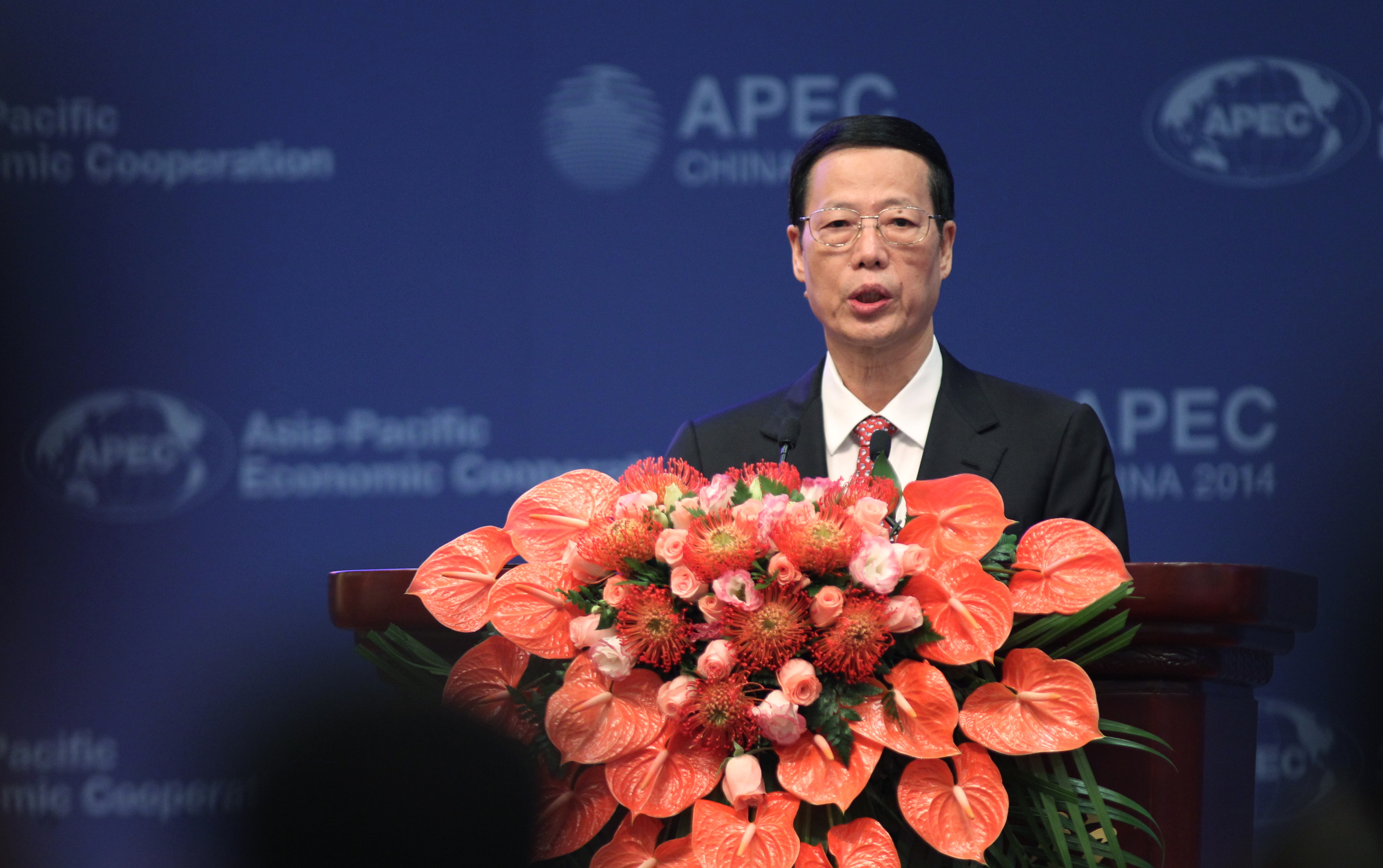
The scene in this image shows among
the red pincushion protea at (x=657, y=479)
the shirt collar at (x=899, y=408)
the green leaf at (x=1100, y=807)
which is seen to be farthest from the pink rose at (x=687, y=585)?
the shirt collar at (x=899, y=408)

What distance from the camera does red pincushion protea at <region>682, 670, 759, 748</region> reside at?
3.33 feet

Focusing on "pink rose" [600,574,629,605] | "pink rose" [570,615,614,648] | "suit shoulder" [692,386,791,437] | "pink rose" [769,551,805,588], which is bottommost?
"pink rose" [570,615,614,648]

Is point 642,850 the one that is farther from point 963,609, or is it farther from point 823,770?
point 963,609

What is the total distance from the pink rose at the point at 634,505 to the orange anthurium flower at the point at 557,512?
4cm

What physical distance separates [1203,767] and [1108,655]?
12 cm

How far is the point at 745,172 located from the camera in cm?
301

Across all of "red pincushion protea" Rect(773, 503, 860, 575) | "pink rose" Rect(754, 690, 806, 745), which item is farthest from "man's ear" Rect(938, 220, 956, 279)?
"pink rose" Rect(754, 690, 806, 745)

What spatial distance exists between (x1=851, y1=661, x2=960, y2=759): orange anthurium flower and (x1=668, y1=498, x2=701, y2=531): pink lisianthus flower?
20 cm

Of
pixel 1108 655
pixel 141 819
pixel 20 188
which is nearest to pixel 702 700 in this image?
pixel 1108 655

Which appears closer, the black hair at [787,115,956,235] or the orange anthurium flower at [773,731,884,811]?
the orange anthurium flower at [773,731,884,811]

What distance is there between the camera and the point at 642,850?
41.2 inches

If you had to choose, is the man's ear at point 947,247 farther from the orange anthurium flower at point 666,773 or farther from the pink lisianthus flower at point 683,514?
the orange anthurium flower at point 666,773

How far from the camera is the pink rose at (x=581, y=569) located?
1.12m

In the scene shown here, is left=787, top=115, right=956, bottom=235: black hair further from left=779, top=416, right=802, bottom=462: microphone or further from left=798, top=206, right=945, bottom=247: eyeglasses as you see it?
left=779, top=416, right=802, bottom=462: microphone
